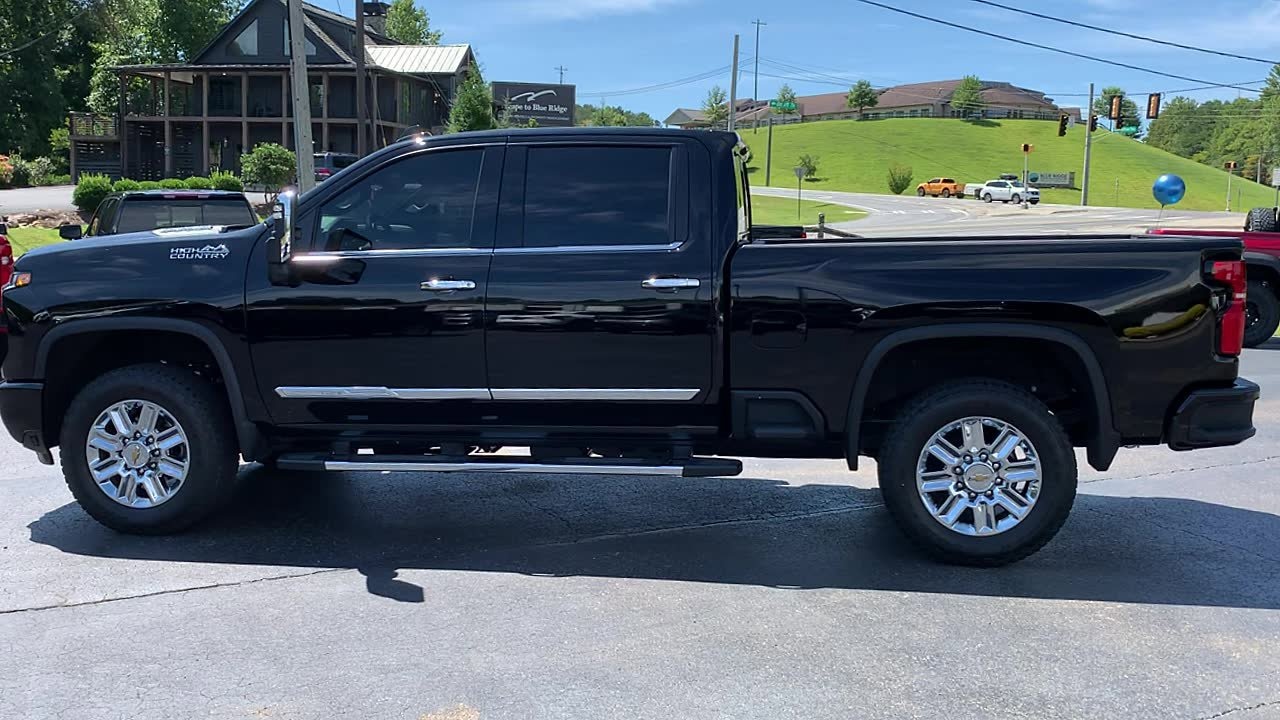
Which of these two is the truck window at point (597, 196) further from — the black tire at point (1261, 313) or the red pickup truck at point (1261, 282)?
the black tire at point (1261, 313)

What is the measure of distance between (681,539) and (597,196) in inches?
73.2

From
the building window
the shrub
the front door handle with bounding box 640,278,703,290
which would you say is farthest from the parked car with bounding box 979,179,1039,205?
the front door handle with bounding box 640,278,703,290

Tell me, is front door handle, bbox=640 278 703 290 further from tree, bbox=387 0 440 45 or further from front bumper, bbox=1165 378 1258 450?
tree, bbox=387 0 440 45

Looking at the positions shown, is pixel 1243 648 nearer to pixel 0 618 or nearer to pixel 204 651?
pixel 204 651

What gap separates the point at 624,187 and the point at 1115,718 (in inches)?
126

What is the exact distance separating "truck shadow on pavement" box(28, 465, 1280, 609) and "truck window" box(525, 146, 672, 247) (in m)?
1.59

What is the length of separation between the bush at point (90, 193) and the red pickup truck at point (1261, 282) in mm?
28242

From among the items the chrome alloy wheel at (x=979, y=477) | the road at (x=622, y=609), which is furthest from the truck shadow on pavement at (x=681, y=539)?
the chrome alloy wheel at (x=979, y=477)

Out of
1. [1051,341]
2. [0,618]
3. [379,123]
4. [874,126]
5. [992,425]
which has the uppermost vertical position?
[874,126]

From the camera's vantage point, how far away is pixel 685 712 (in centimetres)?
365

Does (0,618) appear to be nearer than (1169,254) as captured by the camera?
Yes

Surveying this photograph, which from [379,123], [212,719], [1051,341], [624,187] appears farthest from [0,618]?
[379,123]

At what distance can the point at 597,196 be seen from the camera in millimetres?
5344

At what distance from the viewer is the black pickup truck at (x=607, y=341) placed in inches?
196
